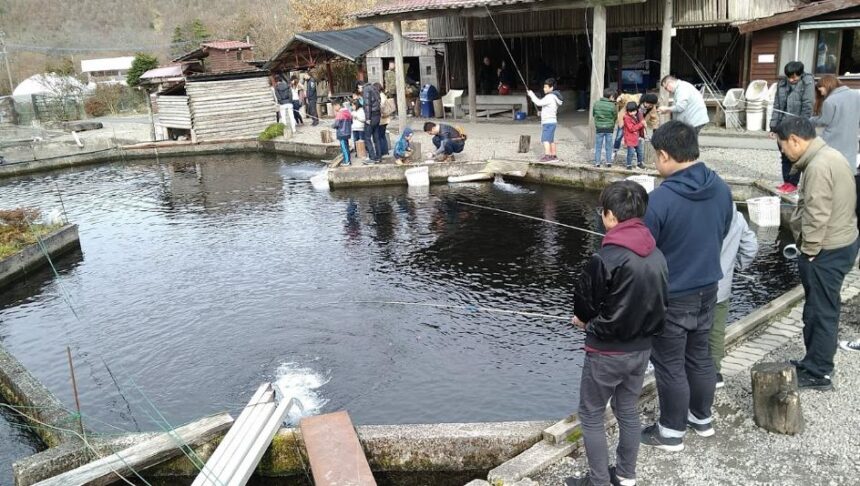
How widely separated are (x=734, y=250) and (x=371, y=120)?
11.2 metres

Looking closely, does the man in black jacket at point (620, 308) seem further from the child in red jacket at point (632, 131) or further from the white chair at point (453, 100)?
the white chair at point (453, 100)

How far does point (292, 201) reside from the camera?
14.1m

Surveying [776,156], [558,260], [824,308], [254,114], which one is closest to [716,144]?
[776,156]

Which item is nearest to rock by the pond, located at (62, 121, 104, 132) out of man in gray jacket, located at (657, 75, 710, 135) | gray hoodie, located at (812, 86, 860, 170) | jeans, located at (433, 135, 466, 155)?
jeans, located at (433, 135, 466, 155)

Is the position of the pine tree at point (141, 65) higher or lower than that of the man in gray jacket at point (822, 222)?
higher

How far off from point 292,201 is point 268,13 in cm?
3467

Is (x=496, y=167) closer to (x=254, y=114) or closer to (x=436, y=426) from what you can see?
(x=436, y=426)

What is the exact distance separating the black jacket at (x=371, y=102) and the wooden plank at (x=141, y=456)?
33.6 ft

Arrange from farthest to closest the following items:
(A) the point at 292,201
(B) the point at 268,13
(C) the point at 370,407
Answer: (B) the point at 268,13 < (A) the point at 292,201 < (C) the point at 370,407

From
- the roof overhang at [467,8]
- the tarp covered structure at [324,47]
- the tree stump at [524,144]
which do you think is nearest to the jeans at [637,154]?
the tree stump at [524,144]

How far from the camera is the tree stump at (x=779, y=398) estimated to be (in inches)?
172

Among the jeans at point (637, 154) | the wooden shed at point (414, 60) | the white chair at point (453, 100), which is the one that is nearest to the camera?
the jeans at point (637, 154)

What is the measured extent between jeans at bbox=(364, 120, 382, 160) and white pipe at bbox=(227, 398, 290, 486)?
10434mm

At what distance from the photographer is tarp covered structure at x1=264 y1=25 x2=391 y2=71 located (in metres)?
22.0
